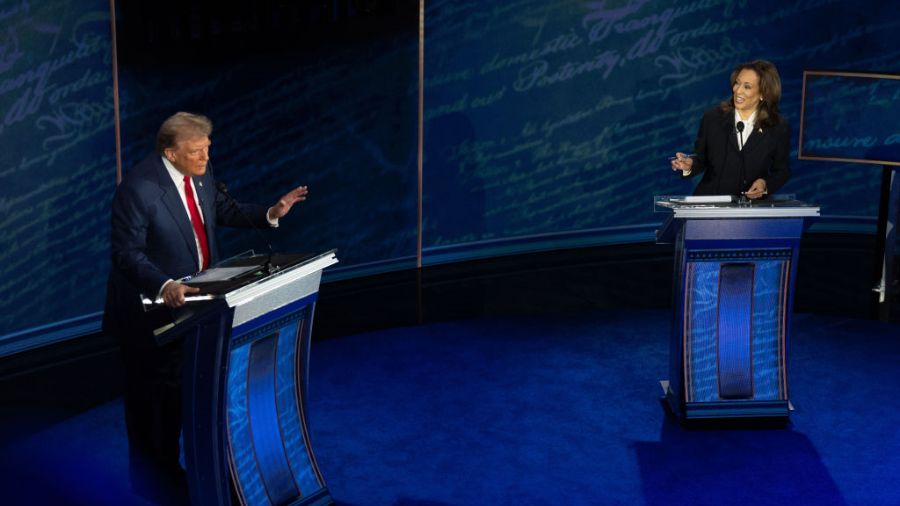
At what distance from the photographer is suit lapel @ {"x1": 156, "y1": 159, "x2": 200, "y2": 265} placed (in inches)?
138

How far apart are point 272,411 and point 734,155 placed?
243 cm

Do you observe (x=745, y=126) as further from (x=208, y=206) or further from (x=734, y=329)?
(x=208, y=206)

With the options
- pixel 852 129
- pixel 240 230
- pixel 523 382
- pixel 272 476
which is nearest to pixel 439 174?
pixel 240 230

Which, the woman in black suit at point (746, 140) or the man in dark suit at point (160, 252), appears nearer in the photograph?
the man in dark suit at point (160, 252)

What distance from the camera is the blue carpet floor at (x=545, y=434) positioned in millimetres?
4016

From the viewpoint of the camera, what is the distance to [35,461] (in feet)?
14.1

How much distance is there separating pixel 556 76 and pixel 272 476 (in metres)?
4.28

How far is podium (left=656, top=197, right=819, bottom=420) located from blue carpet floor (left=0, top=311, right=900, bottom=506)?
171mm

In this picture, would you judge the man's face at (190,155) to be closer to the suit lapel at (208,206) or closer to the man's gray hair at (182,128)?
the man's gray hair at (182,128)

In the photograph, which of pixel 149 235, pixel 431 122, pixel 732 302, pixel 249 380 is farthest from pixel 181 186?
pixel 431 122

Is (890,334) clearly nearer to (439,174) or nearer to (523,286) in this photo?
(523,286)

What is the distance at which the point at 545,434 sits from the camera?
181 inches

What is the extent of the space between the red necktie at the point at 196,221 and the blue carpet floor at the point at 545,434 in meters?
0.97

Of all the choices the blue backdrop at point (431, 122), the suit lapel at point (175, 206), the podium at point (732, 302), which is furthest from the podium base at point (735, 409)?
the blue backdrop at point (431, 122)
